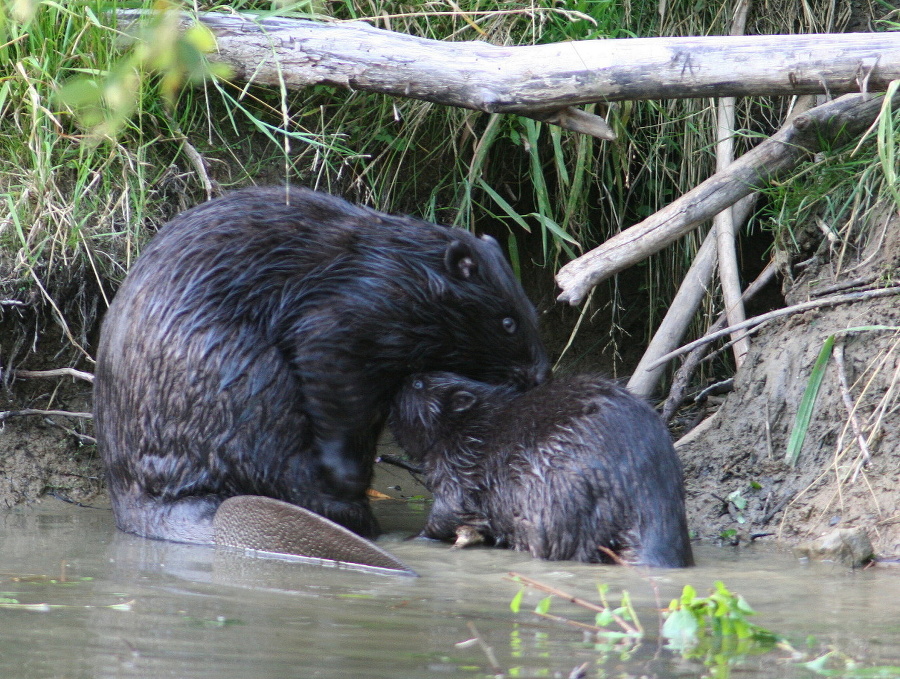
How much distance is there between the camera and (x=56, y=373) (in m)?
3.59

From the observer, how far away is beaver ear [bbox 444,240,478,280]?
133 inches

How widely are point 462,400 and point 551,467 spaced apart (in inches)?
20.3

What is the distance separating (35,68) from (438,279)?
4.76 feet

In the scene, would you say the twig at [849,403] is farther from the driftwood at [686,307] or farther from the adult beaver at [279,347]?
the adult beaver at [279,347]

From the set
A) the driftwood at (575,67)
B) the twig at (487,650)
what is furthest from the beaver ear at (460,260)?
the twig at (487,650)

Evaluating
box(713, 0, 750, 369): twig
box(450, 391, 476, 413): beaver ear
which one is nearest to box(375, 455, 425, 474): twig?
box(450, 391, 476, 413): beaver ear

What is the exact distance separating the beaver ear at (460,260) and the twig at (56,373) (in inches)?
47.9

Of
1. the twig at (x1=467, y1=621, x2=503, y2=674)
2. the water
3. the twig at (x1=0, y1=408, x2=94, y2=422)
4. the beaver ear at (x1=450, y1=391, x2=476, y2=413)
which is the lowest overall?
the water

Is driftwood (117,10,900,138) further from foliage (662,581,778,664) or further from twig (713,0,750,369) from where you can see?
foliage (662,581,778,664)

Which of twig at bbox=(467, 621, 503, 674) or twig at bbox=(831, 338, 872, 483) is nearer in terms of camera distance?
twig at bbox=(467, 621, 503, 674)

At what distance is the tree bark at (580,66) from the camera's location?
2963 millimetres

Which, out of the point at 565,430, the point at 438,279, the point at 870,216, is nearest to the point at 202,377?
the point at 438,279

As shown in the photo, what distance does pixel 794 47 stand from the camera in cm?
297

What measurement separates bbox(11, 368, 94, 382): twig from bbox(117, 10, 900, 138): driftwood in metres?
1.12
